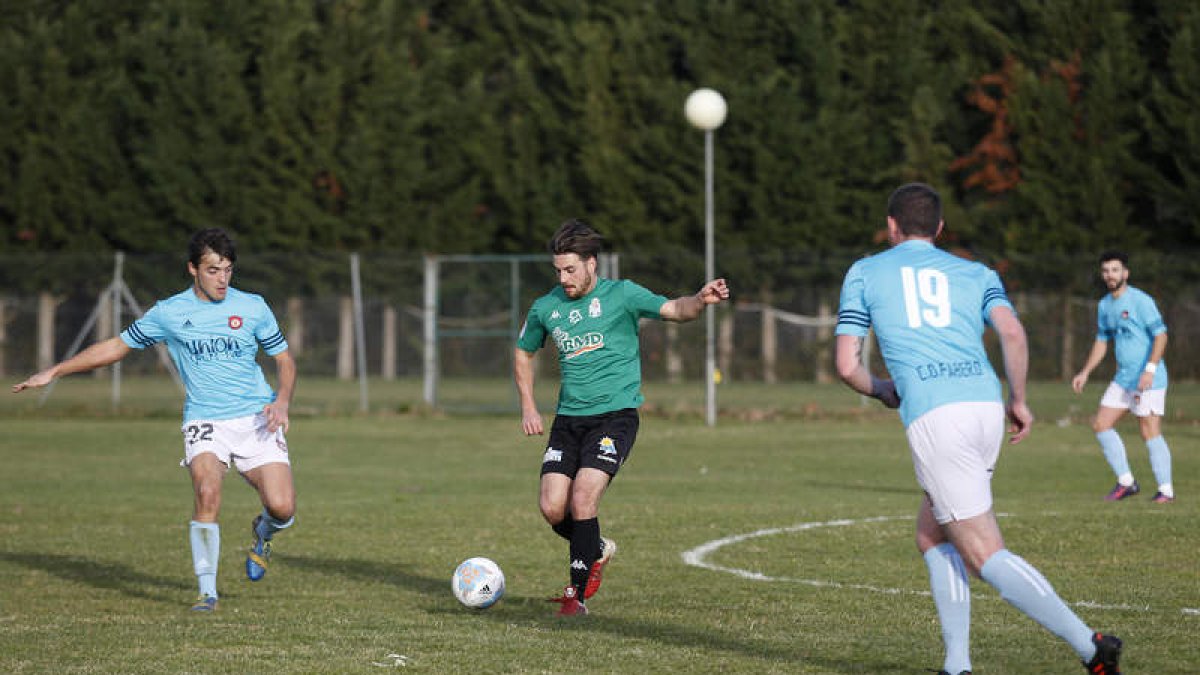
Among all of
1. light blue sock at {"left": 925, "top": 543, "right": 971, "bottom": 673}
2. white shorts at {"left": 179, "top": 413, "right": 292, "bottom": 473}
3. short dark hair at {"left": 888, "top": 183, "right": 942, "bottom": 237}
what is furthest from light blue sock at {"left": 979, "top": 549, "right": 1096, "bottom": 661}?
white shorts at {"left": 179, "top": 413, "right": 292, "bottom": 473}

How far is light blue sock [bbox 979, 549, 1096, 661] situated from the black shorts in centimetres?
344

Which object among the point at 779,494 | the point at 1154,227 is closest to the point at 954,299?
the point at 779,494

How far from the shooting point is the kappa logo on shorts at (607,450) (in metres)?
10.2

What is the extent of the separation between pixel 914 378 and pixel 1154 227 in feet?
107

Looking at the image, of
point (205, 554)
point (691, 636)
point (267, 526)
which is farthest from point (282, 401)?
point (691, 636)

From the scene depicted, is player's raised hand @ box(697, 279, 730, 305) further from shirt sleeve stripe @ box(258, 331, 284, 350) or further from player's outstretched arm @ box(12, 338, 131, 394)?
player's outstretched arm @ box(12, 338, 131, 394)

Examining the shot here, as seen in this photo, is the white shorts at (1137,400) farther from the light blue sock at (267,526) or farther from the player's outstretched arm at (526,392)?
the light blue sock at (267,526)

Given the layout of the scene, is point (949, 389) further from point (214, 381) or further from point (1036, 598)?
point (214, 381)

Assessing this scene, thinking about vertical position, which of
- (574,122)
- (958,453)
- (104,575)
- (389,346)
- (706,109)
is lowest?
(104,575)

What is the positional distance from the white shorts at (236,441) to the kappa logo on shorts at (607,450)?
79.7 inches

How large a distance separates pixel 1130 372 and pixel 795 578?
6.75 meters

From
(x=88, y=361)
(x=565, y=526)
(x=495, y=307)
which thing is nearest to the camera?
(x=565, y=526)

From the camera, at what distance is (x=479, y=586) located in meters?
10.0

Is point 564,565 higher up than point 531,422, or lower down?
lower down
